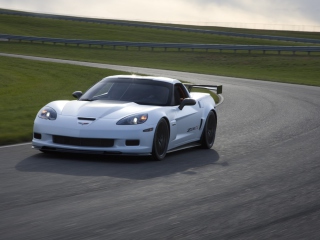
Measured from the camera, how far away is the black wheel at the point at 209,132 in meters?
12.4

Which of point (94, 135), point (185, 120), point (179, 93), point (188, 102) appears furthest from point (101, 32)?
point (94, 135)

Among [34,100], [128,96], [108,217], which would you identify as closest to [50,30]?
[34,100]

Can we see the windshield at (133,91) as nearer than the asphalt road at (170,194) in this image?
No

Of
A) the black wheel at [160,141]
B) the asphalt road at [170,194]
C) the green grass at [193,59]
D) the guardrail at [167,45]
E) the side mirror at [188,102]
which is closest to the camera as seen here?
the asphalt road at [170,194]

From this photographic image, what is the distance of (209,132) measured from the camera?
41.5 ft

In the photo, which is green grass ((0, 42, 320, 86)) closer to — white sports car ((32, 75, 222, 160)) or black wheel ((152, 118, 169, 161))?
white sports car ((32, 75, 222, 160))

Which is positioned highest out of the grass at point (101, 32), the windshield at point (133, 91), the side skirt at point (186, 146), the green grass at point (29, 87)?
the windshield at point (133, 91)

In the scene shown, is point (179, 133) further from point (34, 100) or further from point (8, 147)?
point (34, 100)

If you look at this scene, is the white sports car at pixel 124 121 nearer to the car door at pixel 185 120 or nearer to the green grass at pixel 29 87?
the car door at pixel 185 120

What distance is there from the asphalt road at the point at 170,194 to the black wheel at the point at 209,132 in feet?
0.49

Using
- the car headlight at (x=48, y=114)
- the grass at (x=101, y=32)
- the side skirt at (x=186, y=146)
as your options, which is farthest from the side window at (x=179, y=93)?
the grass at (x=101, y=32)

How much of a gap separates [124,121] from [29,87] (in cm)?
1534

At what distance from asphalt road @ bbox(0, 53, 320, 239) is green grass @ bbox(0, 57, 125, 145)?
2.17m

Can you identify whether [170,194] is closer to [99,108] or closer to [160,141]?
[160,141]
